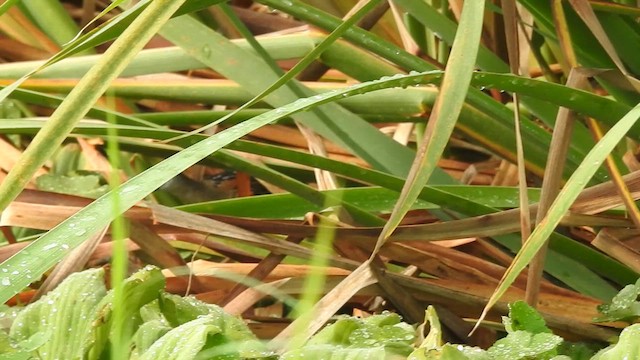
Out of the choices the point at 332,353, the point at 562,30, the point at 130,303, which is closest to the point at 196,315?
the point at 130,303

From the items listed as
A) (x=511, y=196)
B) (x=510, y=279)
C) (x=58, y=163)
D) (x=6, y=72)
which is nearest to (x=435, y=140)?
(x=510, y=279)

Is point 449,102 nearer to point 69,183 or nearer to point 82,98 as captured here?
point 82,98

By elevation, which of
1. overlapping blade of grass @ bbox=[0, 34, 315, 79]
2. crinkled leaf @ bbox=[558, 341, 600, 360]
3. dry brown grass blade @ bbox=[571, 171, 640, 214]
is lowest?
crinkled leaf @ bbox=[558, 341, 600, 360]

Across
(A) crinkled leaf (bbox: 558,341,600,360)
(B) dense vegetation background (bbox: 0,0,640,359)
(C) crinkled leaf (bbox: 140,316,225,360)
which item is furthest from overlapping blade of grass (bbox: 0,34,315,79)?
(C) crinkled leaf (bbox: 140,316,225,360)

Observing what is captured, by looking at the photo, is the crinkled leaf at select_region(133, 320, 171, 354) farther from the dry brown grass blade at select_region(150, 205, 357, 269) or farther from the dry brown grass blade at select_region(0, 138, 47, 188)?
the dry brown grass blade at select_region(0, 138, 47, 188)

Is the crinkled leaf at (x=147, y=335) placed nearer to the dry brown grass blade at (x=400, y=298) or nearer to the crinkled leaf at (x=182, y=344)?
the crinkled leaf at (x=182, y=344)

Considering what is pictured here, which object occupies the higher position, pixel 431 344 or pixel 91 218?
pixel 91 218
